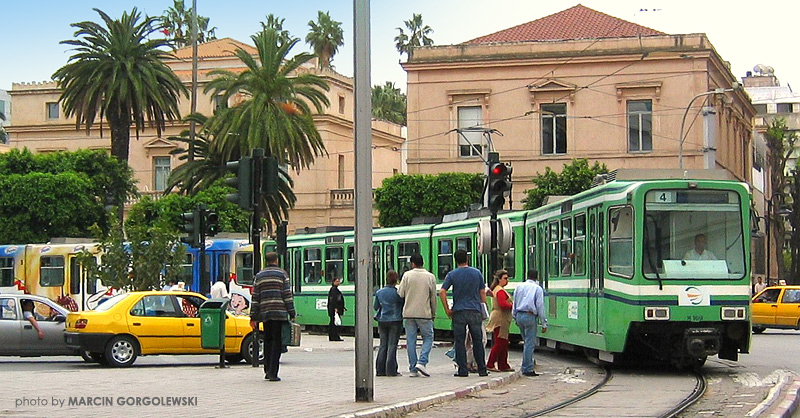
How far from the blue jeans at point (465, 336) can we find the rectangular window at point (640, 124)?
4536 cm

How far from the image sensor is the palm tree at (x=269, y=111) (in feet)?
172

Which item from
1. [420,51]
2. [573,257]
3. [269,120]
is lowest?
[573,257]

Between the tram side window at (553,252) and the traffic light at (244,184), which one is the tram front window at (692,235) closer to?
the tram side window at (553,252)

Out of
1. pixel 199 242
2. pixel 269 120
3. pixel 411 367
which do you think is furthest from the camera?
pixel 269 120

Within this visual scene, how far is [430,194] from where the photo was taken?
202 ft

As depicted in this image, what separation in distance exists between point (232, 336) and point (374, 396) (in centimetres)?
810

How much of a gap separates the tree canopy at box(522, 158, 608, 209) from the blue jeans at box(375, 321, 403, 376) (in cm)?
3907

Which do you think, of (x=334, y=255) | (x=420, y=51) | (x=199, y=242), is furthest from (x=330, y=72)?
(x=199, y=242)

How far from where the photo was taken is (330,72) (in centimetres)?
7638

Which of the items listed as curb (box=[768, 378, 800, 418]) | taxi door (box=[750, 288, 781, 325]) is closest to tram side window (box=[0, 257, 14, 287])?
taxi door (box=[750, 288, 781, 325])

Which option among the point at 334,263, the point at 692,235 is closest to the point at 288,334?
the point at 692,235

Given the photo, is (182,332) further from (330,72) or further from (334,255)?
(330,72)

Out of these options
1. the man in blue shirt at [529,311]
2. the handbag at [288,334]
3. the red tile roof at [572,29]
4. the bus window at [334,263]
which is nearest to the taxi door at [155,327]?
the handbag at [288,334]

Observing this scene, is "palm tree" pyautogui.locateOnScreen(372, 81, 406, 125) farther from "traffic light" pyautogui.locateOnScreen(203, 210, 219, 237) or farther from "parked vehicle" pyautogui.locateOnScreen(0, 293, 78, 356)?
"parked vehicle" pyautogui.locateOnScreen(0, 293, 78, 356)
